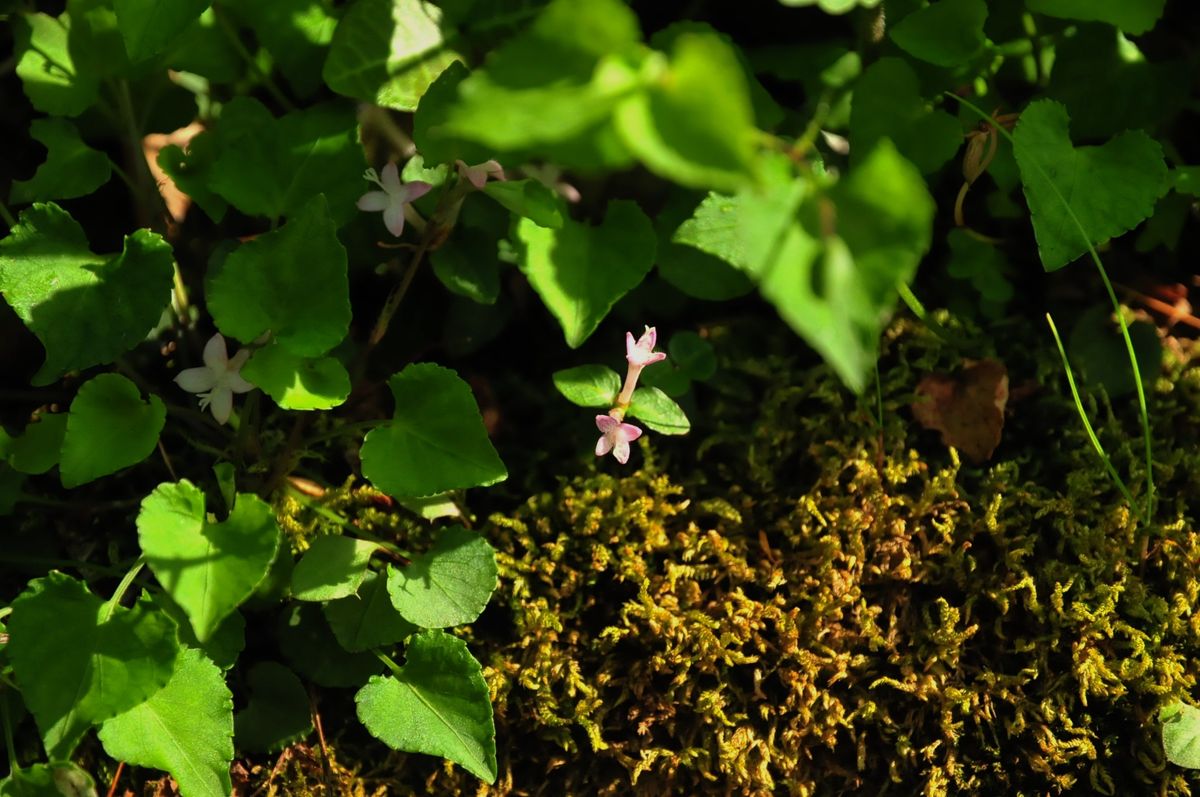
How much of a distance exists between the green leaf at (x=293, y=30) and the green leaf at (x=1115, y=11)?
0.96 m

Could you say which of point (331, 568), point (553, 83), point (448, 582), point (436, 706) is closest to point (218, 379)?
point (331, 568)

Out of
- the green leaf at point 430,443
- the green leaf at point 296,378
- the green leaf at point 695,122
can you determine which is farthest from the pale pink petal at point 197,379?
the green leaf at point 695,122

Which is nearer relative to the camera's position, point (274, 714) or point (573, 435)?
point (274, 714)

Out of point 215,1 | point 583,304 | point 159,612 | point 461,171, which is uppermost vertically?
point 215,1

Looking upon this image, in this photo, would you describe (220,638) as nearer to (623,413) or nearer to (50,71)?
(623,413)

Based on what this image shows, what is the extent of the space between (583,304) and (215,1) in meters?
0.73

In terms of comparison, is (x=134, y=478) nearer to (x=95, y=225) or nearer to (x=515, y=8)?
(x=95, y=225)

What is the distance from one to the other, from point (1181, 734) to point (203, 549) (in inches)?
45.2

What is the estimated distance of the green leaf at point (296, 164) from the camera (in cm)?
134

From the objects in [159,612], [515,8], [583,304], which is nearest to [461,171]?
[583,304]

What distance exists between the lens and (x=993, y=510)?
1.39 metres

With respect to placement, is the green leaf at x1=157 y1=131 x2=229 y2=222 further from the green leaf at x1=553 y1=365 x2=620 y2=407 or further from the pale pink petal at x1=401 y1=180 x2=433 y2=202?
the green leaf at x1=553 y1=365 x2=620 y2=407

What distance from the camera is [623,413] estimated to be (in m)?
1.33

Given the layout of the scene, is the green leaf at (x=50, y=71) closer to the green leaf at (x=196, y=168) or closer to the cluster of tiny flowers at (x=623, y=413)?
the green leaf at (x=196, y=168)
